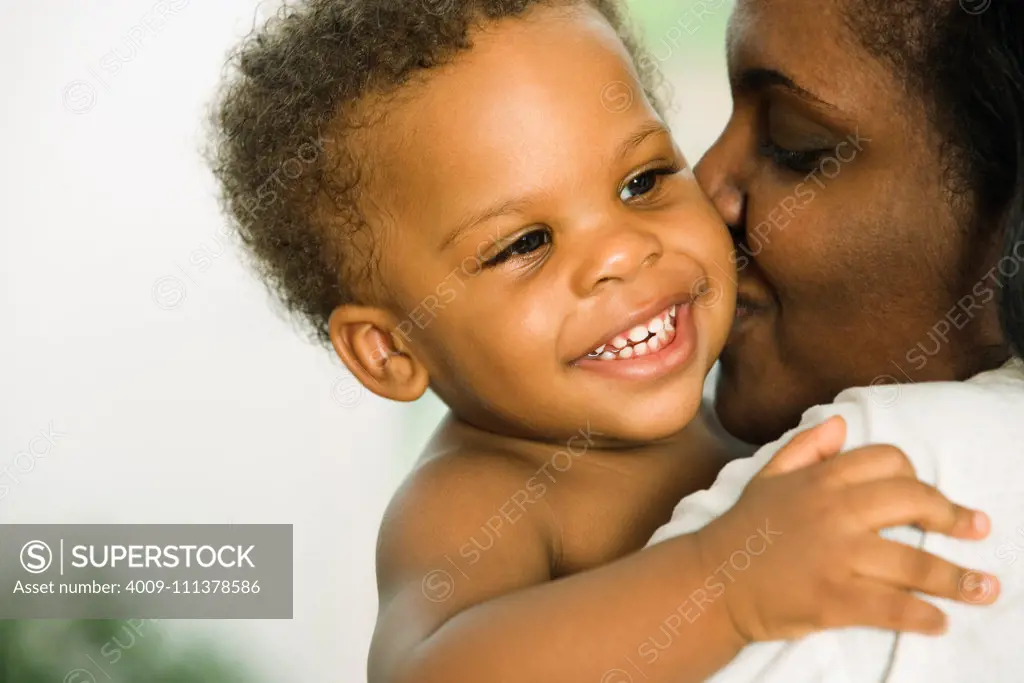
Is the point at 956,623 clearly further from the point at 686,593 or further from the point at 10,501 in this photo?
the point at 10,501

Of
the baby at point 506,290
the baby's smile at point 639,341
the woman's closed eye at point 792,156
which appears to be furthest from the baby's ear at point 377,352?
the woman's closed eye at point 792,156

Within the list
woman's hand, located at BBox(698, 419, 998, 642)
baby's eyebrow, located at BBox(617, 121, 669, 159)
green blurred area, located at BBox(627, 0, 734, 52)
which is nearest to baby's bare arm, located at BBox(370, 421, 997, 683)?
woman's hand, located at BBox(698, 419, 998, 642)

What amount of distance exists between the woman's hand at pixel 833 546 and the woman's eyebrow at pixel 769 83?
1.32 ft

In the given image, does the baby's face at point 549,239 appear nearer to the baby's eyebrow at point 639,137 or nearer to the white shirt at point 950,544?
the baby's eyebrow at point 639,137

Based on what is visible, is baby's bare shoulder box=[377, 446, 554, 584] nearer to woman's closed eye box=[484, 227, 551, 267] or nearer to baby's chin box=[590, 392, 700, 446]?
baby's chin box=[590, 392, 700, 446]

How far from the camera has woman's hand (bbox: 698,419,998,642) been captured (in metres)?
0.98

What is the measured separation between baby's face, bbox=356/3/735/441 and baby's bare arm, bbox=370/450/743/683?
158 millimetres

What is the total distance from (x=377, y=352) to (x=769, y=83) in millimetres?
574

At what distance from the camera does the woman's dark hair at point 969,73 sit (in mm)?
1214

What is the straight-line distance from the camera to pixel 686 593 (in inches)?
43.1

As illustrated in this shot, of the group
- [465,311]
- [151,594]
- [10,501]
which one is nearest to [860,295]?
[465,311]

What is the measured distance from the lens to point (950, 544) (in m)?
0.99

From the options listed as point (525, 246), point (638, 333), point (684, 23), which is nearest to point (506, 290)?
point (525, 246)

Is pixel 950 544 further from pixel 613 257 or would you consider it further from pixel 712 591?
pixel 613 257
